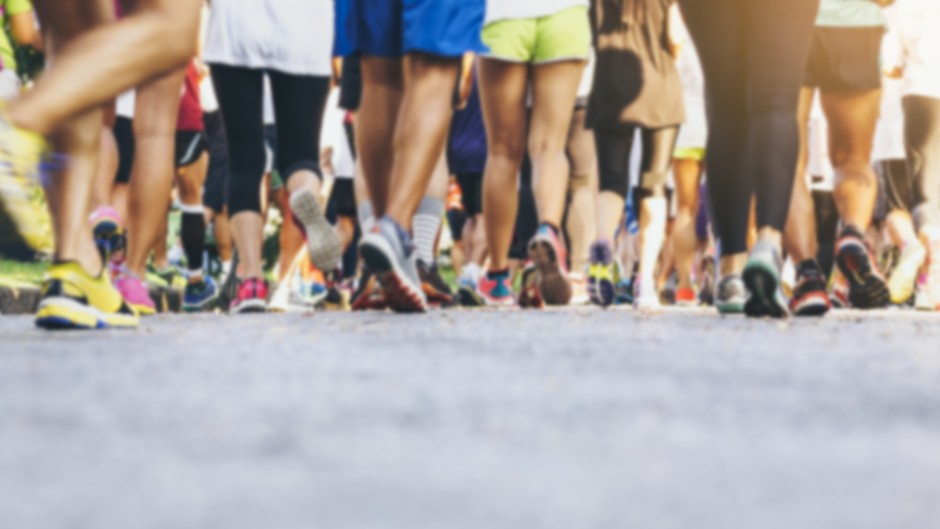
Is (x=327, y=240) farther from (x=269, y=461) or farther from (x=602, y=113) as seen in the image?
(x=269, y=461)

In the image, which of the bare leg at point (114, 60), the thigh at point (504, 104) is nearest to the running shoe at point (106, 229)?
the bare leg at point (114, 60)

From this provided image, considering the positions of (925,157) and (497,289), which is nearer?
(497,289)

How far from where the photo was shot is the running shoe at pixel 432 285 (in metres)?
5.06

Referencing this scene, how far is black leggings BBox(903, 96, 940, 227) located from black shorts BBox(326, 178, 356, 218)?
357 centimetres

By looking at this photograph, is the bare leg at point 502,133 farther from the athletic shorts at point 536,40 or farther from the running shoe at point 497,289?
the running shoe at point 497,289

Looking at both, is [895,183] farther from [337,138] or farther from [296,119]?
[296,119]

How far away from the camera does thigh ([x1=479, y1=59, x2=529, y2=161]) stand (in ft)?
18.2

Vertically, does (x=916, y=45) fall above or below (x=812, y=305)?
above

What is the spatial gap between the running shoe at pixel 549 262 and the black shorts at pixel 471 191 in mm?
2573

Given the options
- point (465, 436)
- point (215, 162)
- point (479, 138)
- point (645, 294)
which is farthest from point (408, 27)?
point (215, 162)

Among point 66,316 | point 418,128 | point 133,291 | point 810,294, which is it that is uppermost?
point 418,128

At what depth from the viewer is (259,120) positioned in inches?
214

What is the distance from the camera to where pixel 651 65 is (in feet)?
21.9

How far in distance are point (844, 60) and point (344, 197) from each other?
4.14 meters
